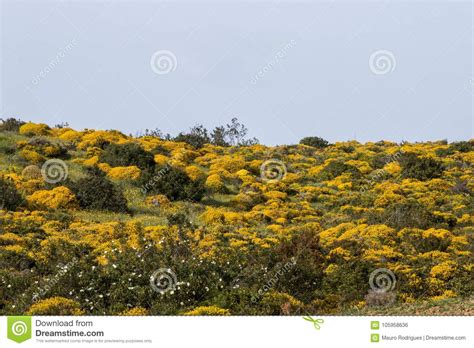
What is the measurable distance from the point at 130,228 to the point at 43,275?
5397mm

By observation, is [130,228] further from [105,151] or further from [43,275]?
[105,151]

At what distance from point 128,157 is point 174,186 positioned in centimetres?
570

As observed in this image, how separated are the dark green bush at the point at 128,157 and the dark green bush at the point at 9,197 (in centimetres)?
899

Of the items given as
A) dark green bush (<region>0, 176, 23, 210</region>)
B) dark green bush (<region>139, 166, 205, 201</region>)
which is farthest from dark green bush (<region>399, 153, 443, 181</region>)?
dark green bush (<region>0, 176, 23, 210</region>)

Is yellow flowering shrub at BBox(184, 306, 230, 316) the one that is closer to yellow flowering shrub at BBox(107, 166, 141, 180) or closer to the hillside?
the hillside

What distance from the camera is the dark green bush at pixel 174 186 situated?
34.2 m

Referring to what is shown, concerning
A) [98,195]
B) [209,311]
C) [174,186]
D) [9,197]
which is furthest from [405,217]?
[9,197]

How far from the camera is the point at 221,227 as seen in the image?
89.6ft

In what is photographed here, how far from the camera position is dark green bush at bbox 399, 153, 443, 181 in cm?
3978

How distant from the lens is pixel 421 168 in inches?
1587

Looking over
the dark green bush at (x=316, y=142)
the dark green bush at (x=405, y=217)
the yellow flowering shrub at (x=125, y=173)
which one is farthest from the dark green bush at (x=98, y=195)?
the dark green bush at (x=316, y=142)

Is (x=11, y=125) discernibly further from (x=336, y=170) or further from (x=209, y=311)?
(x=209, y=311)
